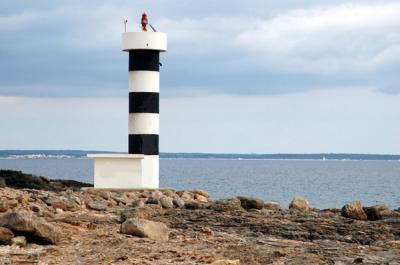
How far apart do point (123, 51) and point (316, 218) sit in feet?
29.9

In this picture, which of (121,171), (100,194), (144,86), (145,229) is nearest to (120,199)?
(100,194)

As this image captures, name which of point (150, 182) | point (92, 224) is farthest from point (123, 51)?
point (92, 224)

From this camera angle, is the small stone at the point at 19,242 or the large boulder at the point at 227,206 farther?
the large boulder at the point at 227,206

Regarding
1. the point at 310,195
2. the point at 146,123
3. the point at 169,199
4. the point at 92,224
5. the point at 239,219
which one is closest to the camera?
the point at 92,224

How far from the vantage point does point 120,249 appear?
1031 cm

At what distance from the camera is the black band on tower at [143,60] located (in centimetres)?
2214

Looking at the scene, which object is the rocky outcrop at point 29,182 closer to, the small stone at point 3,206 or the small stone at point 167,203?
the small stone at point 167,203

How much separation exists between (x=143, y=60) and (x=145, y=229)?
37.6ft

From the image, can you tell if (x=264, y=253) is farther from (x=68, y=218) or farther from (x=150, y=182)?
(x=150, y=182)

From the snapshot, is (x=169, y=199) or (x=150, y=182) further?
(x=150, y=182)

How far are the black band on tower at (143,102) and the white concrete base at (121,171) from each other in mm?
1154

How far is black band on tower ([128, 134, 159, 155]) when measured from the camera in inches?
875

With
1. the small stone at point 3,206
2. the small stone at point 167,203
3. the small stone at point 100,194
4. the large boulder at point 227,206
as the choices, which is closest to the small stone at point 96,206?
the small stone at point 167,203

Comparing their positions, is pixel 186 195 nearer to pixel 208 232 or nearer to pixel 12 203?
pixel 12 203
